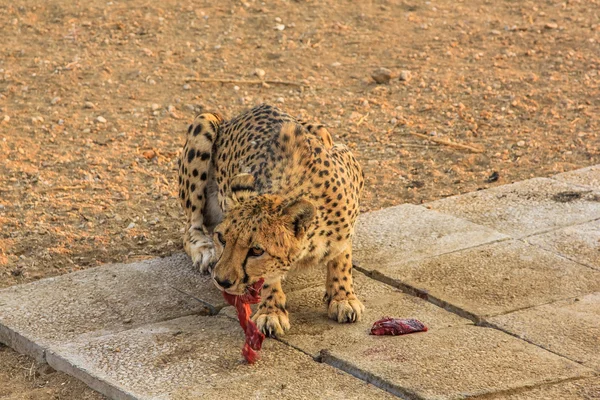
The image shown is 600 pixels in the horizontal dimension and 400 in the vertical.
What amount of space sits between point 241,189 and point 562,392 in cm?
146

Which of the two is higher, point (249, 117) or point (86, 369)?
point (249, 117)

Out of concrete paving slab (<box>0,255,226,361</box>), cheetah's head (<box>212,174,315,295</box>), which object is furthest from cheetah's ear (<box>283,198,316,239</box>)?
concrete paving slab (<box>0,255,226,361</box>)

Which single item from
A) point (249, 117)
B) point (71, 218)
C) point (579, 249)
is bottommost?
point (71, 218)

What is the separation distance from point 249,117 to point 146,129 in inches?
90.3

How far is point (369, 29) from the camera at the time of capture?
9.09 m

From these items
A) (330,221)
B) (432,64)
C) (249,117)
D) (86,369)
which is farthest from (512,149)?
(86,369)

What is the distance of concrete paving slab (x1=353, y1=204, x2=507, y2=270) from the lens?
16.3ft

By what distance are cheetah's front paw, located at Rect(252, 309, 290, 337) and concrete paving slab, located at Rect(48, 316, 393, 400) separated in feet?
0.18

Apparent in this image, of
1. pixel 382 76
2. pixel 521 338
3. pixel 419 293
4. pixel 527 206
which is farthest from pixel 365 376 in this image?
pixel 382 76

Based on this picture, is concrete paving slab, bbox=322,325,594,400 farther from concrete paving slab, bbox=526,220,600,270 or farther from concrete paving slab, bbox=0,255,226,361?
concrete paving slab, bbox=526,220,600,270

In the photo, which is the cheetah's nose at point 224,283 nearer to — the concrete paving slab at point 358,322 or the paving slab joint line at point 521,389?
the concrete paving slab at point 358,322

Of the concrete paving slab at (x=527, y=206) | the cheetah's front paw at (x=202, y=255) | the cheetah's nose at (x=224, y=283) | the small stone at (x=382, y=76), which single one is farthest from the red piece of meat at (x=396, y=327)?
the small stone at (x=382, y=76)

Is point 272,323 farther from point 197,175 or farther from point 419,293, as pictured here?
point 197,175

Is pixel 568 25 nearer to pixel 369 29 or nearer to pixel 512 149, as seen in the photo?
pixel 369 29
